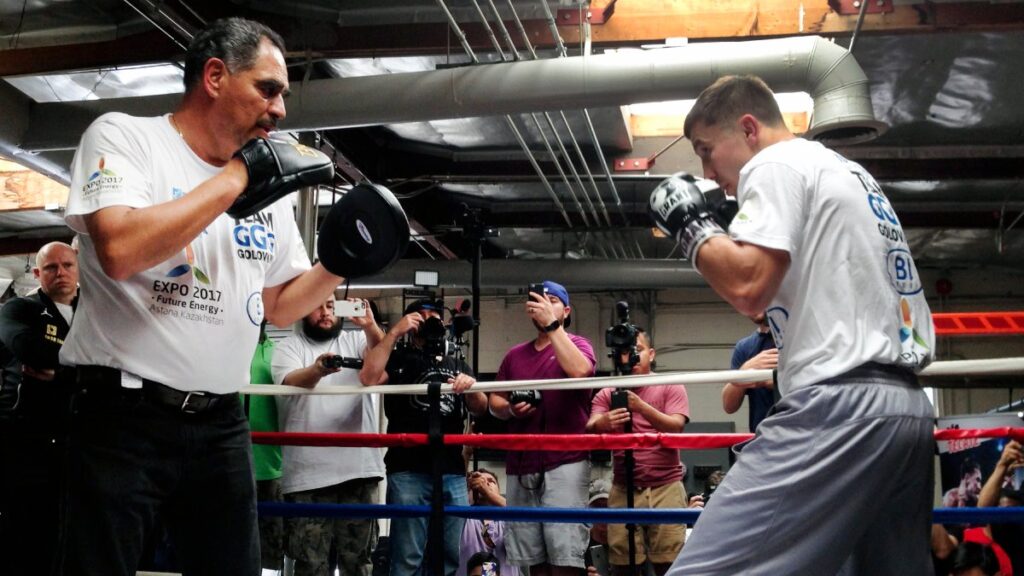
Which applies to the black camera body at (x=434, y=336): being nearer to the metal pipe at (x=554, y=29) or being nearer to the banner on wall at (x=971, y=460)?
the metal pipe at (x=554, y=29)

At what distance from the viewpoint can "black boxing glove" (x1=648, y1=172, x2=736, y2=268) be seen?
1754 mm

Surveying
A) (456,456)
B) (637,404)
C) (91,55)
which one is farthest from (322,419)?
(91,55)

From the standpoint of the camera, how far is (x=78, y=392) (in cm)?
166

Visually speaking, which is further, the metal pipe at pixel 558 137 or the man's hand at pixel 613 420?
the metal pipe at pixel 558 137

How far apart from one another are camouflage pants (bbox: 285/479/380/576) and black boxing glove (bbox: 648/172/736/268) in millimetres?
2515

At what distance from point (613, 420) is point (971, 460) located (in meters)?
5.02

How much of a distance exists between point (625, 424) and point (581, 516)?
3.41ft

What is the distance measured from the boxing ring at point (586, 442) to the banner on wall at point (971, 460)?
10.5 ft

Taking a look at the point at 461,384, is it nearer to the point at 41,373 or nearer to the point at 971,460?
the point at 41,373

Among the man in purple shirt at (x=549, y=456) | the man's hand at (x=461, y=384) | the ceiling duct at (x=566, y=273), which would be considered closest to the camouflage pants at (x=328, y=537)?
the man in purple shirt at (x=549, y=456)

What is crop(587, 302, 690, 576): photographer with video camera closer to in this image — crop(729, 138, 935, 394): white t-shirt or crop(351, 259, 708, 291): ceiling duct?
crop(729, 138, 935, 394): white t-shirt

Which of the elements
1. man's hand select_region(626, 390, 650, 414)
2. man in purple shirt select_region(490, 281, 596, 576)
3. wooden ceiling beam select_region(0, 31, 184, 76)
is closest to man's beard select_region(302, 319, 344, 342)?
man in purple shirt select_region(490, 281, 596, 576)

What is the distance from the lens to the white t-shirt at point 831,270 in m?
1.64

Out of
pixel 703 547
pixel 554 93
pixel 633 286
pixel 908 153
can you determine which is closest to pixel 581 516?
pixel 703 547
